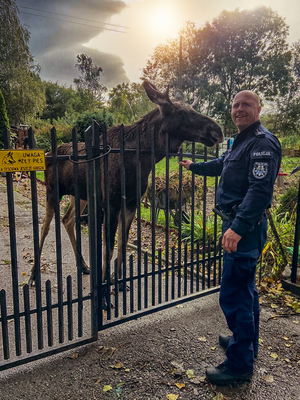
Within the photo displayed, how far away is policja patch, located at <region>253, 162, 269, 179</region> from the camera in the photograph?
226 cm

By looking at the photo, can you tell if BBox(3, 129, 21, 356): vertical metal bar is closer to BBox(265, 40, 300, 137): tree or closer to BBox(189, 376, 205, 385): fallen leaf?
BBox(189, 376, 205, 385): fallen leaf

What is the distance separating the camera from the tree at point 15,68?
25992 mm

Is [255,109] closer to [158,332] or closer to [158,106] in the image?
[158,106]

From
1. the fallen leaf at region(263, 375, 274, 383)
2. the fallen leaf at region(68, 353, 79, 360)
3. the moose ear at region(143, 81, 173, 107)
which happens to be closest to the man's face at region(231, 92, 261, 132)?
the moose ear at region(143, 81, 173, 107)

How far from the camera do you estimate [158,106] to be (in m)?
3.72

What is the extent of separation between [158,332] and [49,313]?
46.6 inches

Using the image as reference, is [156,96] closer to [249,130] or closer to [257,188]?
[249,130]

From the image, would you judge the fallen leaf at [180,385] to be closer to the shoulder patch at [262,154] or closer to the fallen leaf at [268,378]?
the fallen leaf at [268,378]

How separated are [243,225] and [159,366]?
1.49m

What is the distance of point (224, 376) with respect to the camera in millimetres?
2500

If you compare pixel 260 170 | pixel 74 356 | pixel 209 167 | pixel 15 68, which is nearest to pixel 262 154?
pixel 260 170

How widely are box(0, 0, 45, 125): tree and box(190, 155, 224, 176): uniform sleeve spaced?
2925cm

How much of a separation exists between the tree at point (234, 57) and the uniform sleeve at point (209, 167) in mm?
32969

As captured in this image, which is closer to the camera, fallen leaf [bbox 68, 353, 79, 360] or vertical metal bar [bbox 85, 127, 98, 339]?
fallen leaf [bbox 68, 353, 79, 360]
